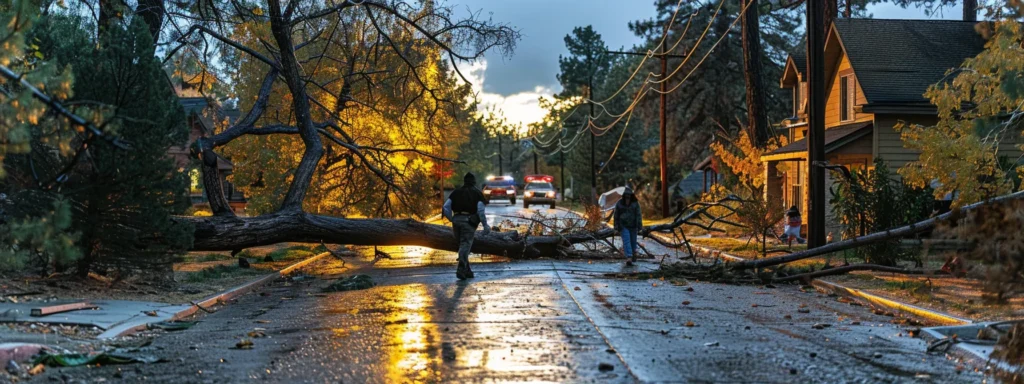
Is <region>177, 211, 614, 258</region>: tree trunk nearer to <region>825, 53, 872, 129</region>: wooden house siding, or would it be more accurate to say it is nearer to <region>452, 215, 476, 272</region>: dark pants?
<region>452, 215, 476, 272</region>: dark pants

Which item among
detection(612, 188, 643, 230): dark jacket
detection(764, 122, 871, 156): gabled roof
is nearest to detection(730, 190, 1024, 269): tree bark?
detection(612, 188, 643, 230): dark jacket

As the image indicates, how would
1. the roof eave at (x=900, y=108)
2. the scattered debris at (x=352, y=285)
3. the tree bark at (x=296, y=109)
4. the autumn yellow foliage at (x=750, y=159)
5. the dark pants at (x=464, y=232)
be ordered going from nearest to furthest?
the scattered debris at (x=352, y=285) < the dark pants at (x=464, y=232) < the tree bark at (x=296, y=109) < the roof eave at (x=900, y=108) < the autumn yellow foliage at (x=750, y=159)

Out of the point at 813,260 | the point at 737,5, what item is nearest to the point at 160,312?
the point at 813,260

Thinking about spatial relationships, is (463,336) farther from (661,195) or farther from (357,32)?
(661,195)

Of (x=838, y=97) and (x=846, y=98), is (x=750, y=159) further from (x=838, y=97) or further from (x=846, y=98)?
(x=846, y=98)

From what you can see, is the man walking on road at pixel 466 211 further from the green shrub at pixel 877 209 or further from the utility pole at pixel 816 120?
the utility pole at pixel 816 120

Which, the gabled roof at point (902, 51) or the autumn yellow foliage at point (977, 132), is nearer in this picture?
the autumn yellow foliage at point (977, 132)

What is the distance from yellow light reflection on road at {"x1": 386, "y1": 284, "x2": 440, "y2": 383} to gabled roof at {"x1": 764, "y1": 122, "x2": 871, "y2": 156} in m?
16.7

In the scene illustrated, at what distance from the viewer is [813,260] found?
2061cm

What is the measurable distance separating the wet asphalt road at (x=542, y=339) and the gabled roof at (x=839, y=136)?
41.7ft

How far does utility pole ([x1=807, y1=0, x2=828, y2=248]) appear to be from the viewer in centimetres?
Answer: 1931

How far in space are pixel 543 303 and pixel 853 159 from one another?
18.8 metres

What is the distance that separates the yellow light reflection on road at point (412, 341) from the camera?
24.9ft

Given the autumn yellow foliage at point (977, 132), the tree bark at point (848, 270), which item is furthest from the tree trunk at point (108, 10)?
the autumn yellow foliage at point (977, 132)
